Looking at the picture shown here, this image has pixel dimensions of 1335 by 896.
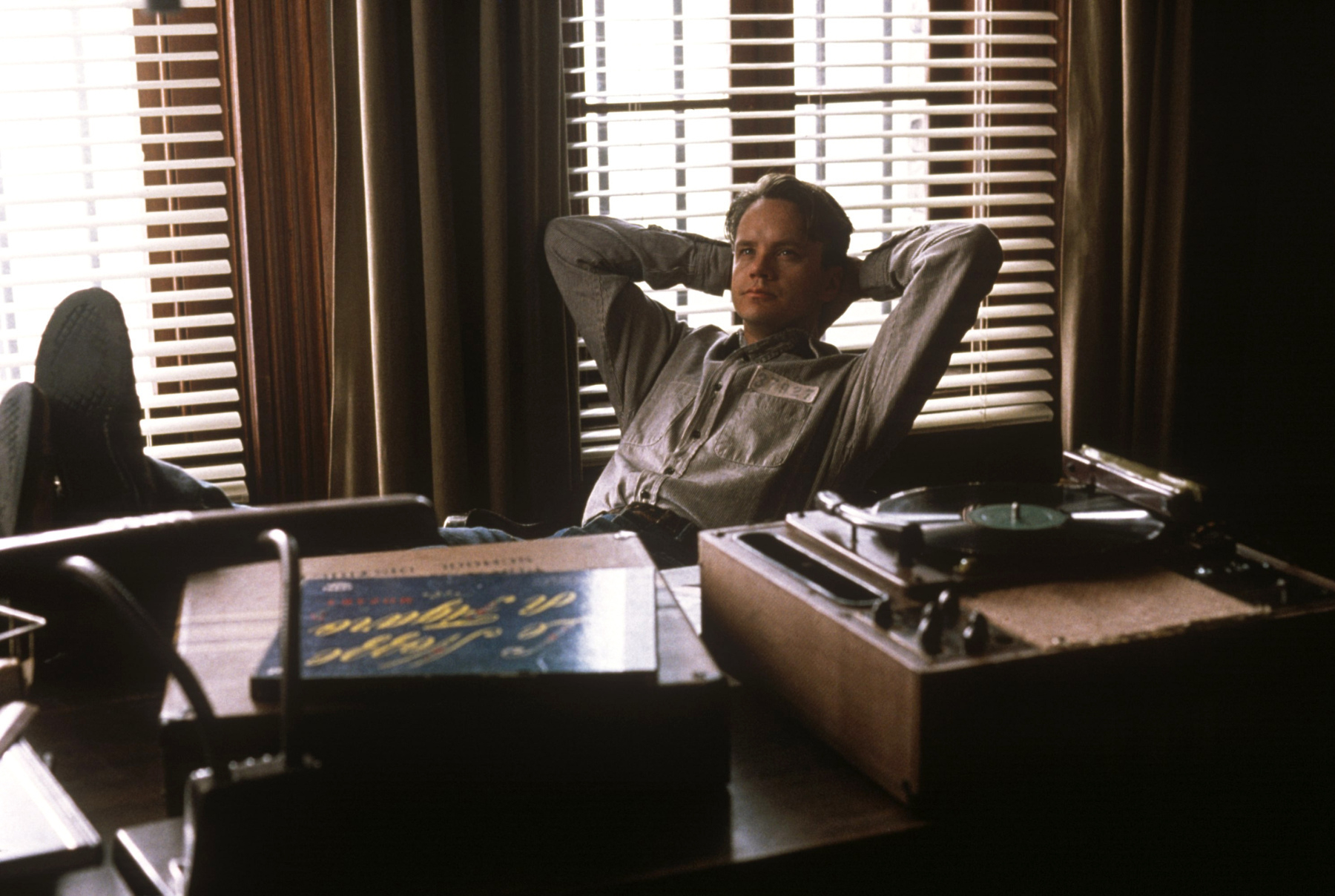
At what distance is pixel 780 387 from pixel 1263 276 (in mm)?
1557

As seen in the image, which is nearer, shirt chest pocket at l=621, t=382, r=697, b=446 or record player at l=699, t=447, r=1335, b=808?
record player at l=699, t=447, r=1335, b=808

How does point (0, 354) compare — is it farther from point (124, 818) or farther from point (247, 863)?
point (247, 863)

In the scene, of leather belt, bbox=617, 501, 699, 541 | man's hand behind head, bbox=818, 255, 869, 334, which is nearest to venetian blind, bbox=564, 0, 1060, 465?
man's hand behind head, bbox=818, 255, 869, 334

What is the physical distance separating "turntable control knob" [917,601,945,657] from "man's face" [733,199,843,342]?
144cm

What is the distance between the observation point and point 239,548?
1.07 metres

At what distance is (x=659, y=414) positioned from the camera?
7.15ft

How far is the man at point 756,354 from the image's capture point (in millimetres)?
1929

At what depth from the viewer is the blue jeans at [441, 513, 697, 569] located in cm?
176

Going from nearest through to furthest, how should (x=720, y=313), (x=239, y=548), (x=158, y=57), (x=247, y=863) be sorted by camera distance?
(x=247, y=863) < (x=239, y=548) < (x=158, y=57) < (x=720, y=313)

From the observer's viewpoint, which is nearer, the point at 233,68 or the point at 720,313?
the point at 233,68

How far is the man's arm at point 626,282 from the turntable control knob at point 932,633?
1522mm

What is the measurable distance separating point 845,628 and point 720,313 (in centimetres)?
186

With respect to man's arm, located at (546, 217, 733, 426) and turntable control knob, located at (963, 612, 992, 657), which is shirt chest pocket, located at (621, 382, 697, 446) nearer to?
man's arm, located at (546, 217, 733, 426)

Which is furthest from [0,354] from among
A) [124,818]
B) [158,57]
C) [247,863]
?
[247,863]
